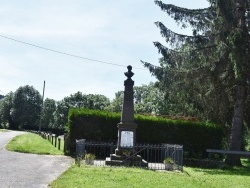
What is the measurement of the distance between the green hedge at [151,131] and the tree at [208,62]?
71.8 inches

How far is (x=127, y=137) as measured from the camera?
19219mm

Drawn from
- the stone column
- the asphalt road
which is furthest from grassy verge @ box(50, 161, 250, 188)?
the stone column

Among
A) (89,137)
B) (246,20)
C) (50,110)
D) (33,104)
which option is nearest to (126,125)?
(89,137)

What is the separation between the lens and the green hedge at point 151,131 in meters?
23.0

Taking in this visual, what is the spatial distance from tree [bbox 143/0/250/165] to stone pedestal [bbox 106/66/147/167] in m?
4.45

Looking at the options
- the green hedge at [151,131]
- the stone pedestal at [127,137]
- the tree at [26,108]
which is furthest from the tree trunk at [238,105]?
the tree at [26,108]

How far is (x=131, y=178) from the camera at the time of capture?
42.0ft

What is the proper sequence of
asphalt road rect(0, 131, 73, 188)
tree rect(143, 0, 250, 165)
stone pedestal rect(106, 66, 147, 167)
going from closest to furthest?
asphalt road rect(0, 131, 73, 188) → stone pedestal rect(106, 66, 147, 167) → tree rect(143, 0, 250, 165)

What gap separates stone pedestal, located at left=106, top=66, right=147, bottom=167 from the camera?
18.1 meters

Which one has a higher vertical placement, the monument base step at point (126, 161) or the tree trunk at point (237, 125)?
the tree trunk at point (237, 125)

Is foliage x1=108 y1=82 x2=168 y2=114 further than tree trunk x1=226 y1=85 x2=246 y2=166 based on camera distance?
Yes

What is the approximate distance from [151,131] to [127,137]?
17.2 ft

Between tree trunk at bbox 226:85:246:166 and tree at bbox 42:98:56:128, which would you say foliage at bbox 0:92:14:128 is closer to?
tree at bbox 42:98:56:128

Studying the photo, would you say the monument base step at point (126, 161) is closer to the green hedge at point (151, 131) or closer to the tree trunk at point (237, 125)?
the green hedge at point (151, 131)
